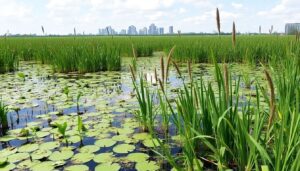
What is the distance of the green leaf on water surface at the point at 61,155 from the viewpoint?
2928 millimetres

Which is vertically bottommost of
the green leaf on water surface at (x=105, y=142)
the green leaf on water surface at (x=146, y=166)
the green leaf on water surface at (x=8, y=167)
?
the green leaf on water surface at (x=146, y=166)

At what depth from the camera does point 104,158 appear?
2.91m

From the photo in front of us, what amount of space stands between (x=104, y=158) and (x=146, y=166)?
0.48 meters

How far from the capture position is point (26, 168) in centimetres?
275

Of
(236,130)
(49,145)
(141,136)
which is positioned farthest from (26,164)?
(236,130)

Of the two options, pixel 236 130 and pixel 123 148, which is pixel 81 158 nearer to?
pixel 123 148

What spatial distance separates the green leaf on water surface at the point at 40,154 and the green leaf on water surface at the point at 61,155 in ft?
0.20

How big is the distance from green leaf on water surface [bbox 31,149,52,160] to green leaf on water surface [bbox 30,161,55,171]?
156 mm

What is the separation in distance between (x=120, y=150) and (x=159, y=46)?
14295mm

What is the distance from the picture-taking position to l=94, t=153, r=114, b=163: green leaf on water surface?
112 inches

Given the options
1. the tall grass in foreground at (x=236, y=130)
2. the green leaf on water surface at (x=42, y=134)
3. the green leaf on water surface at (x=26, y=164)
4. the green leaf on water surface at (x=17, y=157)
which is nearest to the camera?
the tall grass in foreground at (x=236, y=130)

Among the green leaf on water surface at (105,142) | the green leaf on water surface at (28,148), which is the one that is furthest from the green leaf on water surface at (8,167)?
the green leaf on water surface at (105,142)

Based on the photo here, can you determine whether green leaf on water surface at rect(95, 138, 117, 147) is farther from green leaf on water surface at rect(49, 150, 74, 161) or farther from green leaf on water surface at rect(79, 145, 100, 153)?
green leaf on water surface at rect(49, 150, 74, 161)

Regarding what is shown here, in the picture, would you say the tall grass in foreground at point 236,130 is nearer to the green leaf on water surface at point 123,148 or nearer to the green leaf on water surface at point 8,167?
the green leaf on water surface at point 123,148
